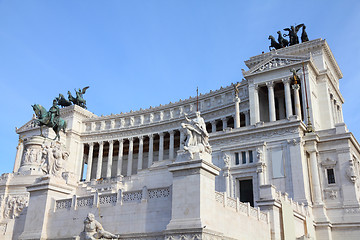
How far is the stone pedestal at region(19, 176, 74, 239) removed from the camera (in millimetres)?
25906

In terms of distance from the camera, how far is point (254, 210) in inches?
1053

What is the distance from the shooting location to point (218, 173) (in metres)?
21.5

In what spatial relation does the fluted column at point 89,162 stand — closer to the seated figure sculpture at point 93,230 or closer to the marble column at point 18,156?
the marble column at point 18,156

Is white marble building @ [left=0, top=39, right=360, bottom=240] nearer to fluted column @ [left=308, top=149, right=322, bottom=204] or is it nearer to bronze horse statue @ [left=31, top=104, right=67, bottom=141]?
fluted column @ [left=308, top=149, right=322, bottom=204]

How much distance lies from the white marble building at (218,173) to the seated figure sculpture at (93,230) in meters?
0.85

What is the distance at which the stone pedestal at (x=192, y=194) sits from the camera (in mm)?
19734

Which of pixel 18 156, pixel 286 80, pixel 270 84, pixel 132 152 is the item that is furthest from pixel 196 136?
pixel 18 156

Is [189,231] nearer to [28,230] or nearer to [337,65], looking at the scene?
[28,230]

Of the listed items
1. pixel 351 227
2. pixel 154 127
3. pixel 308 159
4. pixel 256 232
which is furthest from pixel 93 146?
pixel 256 232

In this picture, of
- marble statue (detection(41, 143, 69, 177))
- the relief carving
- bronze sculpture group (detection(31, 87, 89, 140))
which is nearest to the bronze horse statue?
bronze sculpture group (detection(31, 87, 89, 140))

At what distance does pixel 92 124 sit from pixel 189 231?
224 ft

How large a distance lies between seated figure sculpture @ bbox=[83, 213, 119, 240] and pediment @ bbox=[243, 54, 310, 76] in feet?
139

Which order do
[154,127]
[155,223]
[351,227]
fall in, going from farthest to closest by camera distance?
[154,127] → [351,227] → [155,223]

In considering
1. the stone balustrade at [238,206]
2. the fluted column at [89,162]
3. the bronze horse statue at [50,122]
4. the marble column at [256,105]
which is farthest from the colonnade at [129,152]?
the stone balustrade at [238,206]
